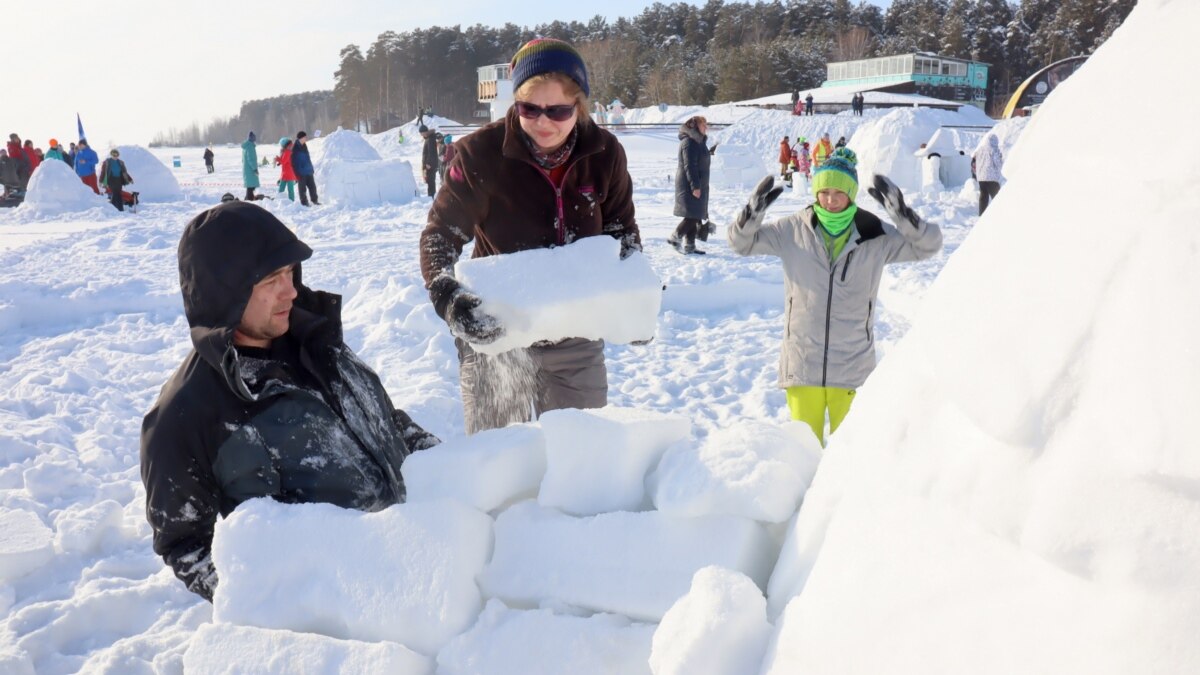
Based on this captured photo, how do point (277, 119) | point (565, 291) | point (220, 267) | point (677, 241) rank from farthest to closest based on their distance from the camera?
point (277, 119)
point (677, 241)
point (565, 291)
point (220, 267)

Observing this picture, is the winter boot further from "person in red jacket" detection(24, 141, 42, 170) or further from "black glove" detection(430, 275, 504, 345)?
"person in red jacket" detection(24, 141, 42, 170)

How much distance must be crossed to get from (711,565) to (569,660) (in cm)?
29

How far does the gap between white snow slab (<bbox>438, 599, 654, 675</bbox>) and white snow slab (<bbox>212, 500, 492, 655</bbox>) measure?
0.04 meters

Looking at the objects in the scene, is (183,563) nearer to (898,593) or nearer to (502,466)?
(502,466)

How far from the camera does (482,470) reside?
5.02ft

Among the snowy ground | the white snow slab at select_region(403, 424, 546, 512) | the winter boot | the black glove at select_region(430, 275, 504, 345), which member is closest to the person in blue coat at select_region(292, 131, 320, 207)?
the snowy ground

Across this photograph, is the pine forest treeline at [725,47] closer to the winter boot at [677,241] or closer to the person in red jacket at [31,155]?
the person in red jacket at [31,155]

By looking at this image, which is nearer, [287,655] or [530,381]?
[287,655]

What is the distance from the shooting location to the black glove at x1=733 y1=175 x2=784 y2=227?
343 cm

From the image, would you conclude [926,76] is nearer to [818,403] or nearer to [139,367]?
[139,367]

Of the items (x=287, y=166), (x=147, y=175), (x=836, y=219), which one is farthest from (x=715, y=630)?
(x=147, y=175)

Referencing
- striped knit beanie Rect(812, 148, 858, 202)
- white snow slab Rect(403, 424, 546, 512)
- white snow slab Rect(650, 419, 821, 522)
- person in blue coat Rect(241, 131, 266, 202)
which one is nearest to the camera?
white snow slab Rect(650, 419, 821, 522)

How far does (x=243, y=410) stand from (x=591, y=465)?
31.5 inches

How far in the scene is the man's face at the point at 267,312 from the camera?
5.93 ft
